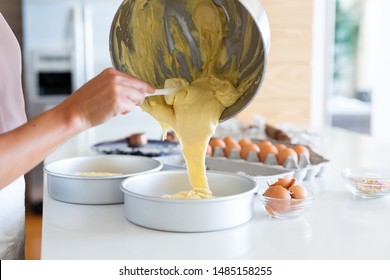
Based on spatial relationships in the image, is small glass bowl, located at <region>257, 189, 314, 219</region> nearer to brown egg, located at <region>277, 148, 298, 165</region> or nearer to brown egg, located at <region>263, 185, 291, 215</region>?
brown egg, located at <region>263, 185, 291, 215</region>

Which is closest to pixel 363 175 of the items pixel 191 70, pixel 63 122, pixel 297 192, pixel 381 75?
pixel 297 192

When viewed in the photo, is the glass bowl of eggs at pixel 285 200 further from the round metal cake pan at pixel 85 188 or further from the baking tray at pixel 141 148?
the baking tray at pixel 141 148

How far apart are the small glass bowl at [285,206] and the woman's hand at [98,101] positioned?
36cm

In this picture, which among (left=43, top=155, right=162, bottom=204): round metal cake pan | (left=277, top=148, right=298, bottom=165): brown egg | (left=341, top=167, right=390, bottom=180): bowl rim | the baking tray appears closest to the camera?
(left=43, top=155, right=162, bottom=204): round metal cake pan

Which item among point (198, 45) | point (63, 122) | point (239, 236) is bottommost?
point (239, 236)

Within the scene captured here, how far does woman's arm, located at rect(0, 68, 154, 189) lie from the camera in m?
0.92

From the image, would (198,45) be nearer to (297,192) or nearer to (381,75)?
(297,192)

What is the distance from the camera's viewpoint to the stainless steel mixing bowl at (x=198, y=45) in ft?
3.71

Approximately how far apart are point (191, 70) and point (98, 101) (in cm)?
37

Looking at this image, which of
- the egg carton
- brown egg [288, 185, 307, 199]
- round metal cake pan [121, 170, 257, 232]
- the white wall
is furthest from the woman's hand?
the white wall

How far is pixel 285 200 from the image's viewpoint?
1114 mm

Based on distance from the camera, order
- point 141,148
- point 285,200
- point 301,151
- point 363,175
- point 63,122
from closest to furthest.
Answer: point 63,122
point 285,200
point 363,175
point 301,151
point 141,148

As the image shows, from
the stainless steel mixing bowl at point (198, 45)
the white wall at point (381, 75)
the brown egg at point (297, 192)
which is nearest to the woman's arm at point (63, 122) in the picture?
the stainless steel mixing bowl at point (198, 45)
